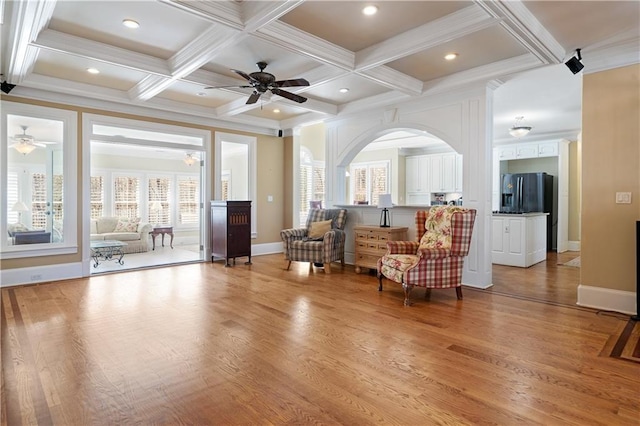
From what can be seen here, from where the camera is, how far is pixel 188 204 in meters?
10.5

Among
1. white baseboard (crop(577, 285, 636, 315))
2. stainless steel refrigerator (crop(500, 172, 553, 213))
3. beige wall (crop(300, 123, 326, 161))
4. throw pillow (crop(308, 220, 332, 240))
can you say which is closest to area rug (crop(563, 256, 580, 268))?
stainless steel refrigerator (crop(500, 172, 553, 213))

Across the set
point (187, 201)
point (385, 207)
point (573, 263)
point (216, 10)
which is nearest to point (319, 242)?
point (385, 207)

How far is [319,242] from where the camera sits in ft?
19.4

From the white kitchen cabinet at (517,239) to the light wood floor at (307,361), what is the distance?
2.32m

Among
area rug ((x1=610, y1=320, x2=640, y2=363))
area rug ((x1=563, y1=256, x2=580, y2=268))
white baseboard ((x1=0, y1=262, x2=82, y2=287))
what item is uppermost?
white baseboard ((x1=0, y1=262, x2=82, y2=287))

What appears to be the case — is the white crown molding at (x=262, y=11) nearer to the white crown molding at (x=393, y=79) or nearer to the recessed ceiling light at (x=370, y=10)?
the recessed ceiling light at (x=370, y=10)

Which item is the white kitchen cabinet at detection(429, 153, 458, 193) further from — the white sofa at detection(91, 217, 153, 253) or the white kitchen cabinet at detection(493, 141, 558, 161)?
the white sofa at detection(91, 217, 153, 253)

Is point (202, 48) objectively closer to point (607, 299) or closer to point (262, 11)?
point (262, 11)

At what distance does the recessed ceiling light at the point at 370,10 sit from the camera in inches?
125

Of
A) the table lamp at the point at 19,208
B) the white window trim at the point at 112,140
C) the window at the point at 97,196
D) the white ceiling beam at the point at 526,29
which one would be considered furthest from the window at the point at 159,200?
the white ceiling beam at the point at 526,29

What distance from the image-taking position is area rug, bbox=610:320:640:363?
2.71 m

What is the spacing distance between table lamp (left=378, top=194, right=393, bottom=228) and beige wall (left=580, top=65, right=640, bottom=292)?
7.93ft

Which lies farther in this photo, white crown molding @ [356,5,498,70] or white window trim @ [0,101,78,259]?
white window trim @ [0,101,78,259]

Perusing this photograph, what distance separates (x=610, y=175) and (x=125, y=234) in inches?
342
